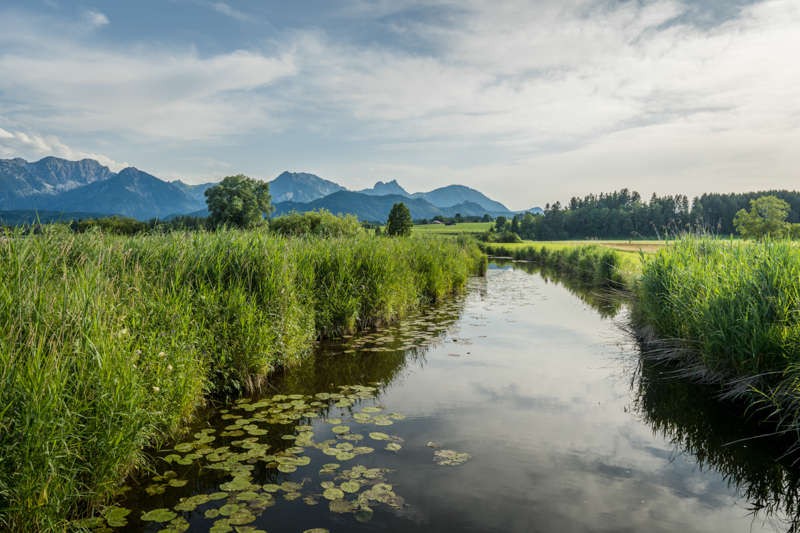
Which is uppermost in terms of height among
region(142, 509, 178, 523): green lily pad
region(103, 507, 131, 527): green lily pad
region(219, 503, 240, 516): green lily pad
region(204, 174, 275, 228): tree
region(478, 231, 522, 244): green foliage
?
region(204, 174, 275, 228): tree

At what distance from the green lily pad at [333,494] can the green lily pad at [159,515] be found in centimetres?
142

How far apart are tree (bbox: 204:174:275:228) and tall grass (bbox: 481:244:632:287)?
119 ft

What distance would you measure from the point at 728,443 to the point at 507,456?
3237 mm

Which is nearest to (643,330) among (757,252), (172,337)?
(757,252)

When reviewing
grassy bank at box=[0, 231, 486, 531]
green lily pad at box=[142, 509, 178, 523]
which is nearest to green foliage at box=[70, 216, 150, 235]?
grassy bank at box=[0, 231, 486, 531]

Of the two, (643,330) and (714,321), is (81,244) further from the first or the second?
(643,330)

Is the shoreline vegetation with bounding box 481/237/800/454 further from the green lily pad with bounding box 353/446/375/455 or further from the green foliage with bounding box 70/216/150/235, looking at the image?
the green foliage with bounding box 70/216/150/235

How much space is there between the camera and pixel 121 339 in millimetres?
4004

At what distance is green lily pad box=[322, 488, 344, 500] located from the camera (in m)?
4.02

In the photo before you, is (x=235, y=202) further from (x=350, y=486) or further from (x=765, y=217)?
(x=765, y=217)

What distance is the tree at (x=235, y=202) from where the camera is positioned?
53156mm

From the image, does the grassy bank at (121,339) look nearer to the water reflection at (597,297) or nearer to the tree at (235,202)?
the water reflection at (597,297)

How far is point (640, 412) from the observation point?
6.58m

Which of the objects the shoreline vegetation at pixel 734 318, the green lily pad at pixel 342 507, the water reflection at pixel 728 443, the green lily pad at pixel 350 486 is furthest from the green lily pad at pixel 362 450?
the shoreline vegetation at pixel 734 318
